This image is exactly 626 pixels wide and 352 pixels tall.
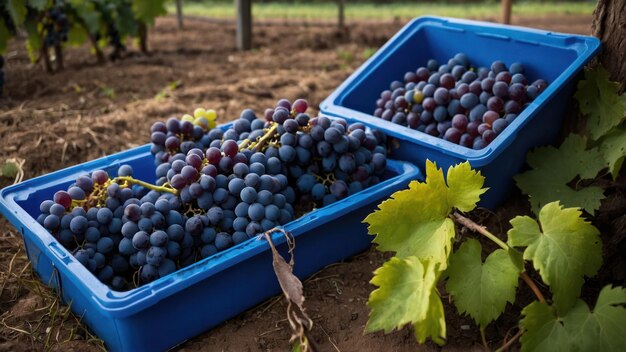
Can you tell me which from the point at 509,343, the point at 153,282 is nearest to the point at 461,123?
the point at 509,343

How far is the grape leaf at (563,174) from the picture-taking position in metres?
2.00

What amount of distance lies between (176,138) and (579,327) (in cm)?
149

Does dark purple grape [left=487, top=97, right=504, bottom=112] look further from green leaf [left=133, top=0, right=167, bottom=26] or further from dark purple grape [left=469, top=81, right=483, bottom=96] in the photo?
green leaf [left=133, top=0, right=167, bottom=26]

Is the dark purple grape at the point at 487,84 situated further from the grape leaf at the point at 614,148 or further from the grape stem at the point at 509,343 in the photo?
the grape stem at the point at 509,343

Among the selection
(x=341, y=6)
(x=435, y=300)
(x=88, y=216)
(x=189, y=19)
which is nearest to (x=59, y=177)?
(x=88, y=216)

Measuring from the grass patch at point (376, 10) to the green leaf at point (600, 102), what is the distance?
5950 millimetres

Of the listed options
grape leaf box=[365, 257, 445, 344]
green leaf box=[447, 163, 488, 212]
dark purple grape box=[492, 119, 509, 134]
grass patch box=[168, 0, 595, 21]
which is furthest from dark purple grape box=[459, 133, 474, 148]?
grass patch box=[168, 0, 595, 21]

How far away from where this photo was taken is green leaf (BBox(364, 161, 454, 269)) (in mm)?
1723

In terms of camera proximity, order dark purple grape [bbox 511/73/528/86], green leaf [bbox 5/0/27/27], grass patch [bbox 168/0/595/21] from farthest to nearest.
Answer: grass patch [bbox 168/0/595/21], green leaf [bbox 5/0/27/27], dark purple grape [bbox 511/73/528/86]

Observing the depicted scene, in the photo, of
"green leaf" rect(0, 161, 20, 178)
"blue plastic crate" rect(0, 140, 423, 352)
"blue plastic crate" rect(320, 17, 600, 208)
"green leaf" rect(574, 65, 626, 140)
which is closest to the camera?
"blue plastic crate" rect(0, 140, 423, 352)

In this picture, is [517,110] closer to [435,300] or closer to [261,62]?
[435,300]

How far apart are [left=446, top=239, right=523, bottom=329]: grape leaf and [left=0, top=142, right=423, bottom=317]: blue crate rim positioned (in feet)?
1.50

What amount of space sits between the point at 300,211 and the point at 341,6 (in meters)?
4.68

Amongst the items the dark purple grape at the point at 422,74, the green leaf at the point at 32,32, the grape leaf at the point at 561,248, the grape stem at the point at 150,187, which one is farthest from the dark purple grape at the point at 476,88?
the green leaf at the point at 32,32
